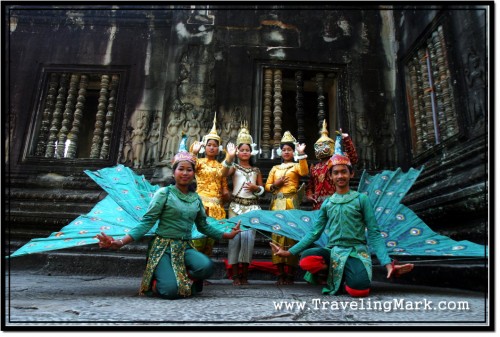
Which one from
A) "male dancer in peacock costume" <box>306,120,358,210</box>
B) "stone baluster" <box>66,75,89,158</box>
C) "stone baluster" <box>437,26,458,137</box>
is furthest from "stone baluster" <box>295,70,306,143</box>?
"stone baluster" <box>66,75,89,158</box>

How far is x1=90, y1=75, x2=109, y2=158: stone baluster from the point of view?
698 cm

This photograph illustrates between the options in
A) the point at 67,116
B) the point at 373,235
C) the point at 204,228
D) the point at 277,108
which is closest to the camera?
the point at 373,235

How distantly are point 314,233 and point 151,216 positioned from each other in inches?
54.9

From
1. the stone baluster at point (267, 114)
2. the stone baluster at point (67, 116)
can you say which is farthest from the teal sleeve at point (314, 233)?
the stone baluster at point (67, 116)

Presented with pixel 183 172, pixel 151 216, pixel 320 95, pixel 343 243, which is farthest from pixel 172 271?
pixel 320 95

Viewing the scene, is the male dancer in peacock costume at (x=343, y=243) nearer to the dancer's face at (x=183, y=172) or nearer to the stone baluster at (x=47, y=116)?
the dancer's face at (x=183, y=172)

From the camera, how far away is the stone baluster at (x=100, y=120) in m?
6.98

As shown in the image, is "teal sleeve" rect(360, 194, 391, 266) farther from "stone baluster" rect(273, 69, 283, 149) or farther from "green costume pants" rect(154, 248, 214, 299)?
"stone baluster" rect(273, 69, 283, 149)

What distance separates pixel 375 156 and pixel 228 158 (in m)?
3.31

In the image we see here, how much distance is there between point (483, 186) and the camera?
3725 mm

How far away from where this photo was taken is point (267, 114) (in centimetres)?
666

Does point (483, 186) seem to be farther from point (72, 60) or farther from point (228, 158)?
point (72, 60)

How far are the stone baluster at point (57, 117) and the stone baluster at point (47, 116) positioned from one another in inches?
3.8

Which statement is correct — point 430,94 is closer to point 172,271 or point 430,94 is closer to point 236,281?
point 236,281
